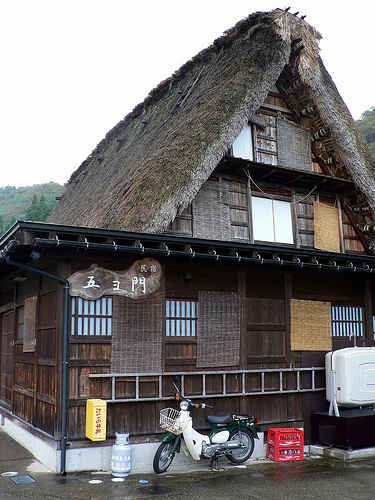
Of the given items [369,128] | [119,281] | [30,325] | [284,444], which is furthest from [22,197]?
[284,444]

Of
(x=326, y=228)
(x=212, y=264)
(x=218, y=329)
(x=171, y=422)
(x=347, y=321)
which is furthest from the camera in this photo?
(x=326, y=228)

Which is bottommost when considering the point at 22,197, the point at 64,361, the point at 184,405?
the point at 184,405

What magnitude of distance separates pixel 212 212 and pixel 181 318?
230 centimetres

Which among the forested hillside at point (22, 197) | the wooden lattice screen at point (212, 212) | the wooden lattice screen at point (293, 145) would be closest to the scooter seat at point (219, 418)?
the wooden lattice screen at point (212, 212)

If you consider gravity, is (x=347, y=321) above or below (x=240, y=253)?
below

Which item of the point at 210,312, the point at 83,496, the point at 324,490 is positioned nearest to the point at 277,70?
the point at 210,312

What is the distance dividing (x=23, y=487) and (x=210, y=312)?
3.86 meters

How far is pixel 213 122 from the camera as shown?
9.00m

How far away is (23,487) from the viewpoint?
6.37 m

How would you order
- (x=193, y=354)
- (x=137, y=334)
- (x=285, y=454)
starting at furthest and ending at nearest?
1. (x=285, y=454)
2. (x=193, y=354)
3. (x=137, y=334)

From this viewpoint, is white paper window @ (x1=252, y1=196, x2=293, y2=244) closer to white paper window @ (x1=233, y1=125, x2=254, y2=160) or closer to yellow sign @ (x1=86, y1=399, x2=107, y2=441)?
white paper window @ (x1=233, y1=125, x2=254, y2=160)

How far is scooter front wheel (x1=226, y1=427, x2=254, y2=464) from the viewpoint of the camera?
784 cm

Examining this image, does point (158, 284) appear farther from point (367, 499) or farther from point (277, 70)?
point (277, 70)

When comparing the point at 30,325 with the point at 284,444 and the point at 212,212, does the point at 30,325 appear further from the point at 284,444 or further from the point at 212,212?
the point at 284,444
